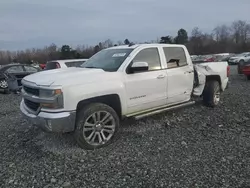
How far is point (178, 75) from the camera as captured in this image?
230 inches

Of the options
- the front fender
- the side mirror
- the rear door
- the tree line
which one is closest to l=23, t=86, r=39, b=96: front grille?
the front fender

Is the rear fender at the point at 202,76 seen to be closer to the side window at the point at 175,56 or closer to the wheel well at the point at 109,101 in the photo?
the side window at the point at 175,56

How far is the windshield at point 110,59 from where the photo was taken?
5066 mm

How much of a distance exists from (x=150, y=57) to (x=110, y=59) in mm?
858

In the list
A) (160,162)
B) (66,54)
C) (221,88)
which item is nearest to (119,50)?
(160,162)

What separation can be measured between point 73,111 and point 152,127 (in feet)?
6.70

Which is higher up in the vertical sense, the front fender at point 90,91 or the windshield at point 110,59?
the windshield at point 110,59

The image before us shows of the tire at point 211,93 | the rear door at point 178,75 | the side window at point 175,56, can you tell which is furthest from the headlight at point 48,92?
the tire at point 211,93

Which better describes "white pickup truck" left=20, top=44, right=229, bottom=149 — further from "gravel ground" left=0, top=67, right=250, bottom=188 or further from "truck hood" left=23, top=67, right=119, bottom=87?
"gravel ground" left=0, top=67, right=250, bottom=188

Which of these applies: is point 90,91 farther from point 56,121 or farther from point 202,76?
point 202,76

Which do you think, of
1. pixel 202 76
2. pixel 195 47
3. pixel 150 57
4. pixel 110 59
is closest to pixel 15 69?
pixel 110 59

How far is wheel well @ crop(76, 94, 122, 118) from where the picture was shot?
14.5ft

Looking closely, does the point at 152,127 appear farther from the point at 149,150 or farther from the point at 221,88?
the point at 221,88

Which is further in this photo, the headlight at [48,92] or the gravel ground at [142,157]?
the headlight at [48,92]
